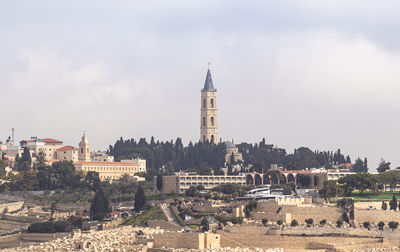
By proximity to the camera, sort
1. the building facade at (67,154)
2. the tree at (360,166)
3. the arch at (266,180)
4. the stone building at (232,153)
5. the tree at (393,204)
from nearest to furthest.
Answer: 1. the tree at (393,204)
2. the arch at (266,180)
3. the tree at (360,166)
4. the stone building at (232,153)
5. the building facade at (67,154)

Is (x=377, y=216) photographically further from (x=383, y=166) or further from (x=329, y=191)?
(x=383, y=166)

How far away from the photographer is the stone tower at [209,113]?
413ft

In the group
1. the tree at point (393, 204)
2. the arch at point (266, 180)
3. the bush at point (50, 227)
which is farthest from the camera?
the arch at point (266, 180)

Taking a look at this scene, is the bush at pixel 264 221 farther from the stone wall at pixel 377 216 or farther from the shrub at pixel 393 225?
the shrub at pixel 393 225

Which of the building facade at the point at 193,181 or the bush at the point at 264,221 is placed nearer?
the bush at the point at 264,221

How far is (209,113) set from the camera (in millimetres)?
126250

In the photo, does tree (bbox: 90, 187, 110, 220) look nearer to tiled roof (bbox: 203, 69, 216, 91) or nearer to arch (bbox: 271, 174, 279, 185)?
arch (bbox: 271, 174, 279, 185)

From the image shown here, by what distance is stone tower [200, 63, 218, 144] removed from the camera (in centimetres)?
12575

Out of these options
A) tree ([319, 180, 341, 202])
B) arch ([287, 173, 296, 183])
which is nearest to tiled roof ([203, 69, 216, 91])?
arch ([287, 173, 296, 183])

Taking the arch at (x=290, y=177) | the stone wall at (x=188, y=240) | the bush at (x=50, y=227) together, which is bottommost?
the stone wall at (x=188, y=240)

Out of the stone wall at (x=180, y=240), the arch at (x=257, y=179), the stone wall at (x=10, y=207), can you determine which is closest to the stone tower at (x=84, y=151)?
the stone wall at (x=10, y=207)

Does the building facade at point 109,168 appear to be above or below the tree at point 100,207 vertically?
above

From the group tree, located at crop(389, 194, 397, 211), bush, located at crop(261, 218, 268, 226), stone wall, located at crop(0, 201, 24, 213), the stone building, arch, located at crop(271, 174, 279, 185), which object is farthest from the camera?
the stone building

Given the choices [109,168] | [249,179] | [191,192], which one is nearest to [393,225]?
[191,192]
